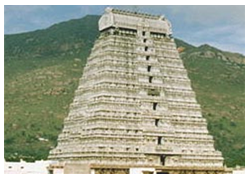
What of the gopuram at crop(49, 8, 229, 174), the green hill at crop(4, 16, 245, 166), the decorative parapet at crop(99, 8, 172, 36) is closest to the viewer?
the gopuram at crop(49, 8, 229, 174)

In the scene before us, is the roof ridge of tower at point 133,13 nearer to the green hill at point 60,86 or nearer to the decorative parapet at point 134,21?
the decorative parapet at point 134,21

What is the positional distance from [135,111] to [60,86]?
4598cm

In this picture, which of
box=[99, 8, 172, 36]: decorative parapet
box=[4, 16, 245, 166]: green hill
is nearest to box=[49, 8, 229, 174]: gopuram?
box=[99, 8, 172, 36]: decorative parapet

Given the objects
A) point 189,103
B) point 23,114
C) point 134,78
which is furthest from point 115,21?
point 23,114

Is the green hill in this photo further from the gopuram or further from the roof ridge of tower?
the roof ridge of tower

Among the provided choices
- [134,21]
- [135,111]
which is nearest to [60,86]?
[134,21]

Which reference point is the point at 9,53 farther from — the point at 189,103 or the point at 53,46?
the point at 189,103

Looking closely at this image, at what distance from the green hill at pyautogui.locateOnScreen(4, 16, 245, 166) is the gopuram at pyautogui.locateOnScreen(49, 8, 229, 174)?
20.7 m

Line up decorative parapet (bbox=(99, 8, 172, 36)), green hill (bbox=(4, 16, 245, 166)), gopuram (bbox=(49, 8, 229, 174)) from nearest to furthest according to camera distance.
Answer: gopuram (bbox=(49, 8, 229, 174)), decorative parapet (bbox=(99, 8, 172, 36)), green hill (bbox=(4, 16, 245, 166))

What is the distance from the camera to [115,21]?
42312 mm

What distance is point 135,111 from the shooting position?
40.9 meters

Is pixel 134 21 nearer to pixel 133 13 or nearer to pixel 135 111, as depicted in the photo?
pixel 133 13

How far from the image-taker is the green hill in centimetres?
7544

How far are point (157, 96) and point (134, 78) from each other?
1752 millimetres
